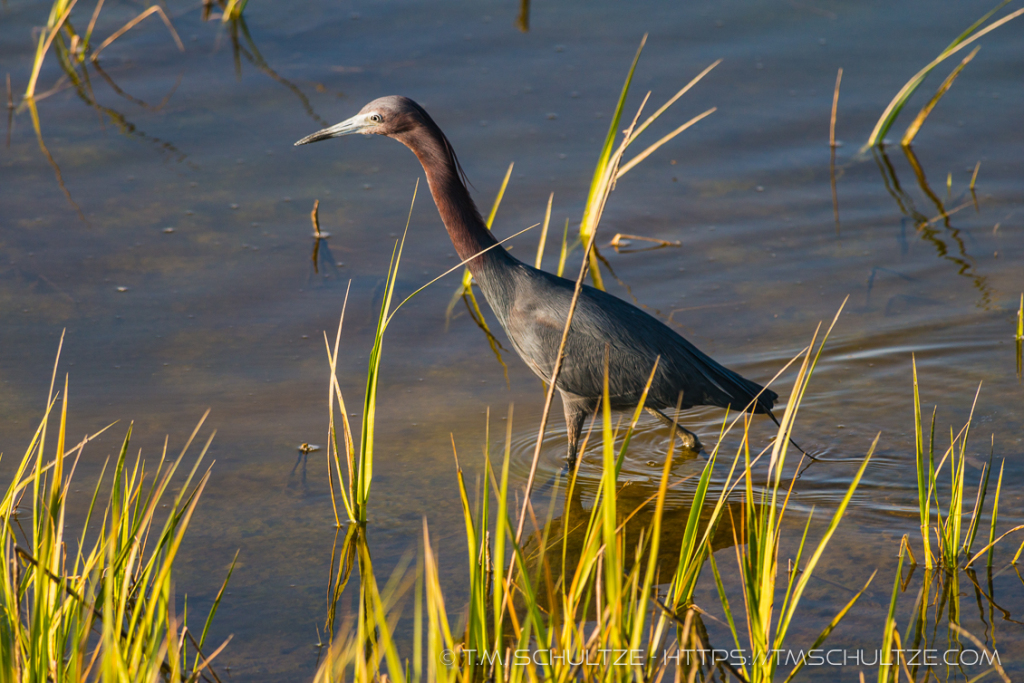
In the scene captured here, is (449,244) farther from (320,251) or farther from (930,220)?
(930,220)

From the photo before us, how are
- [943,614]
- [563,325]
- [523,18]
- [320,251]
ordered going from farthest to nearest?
[523,18], [320,251], [563,325], [943,614]

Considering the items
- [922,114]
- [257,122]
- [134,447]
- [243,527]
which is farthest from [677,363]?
[257,122]

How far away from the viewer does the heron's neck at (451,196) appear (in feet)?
13.4

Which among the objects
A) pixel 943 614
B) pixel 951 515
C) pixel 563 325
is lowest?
pixel 943 614

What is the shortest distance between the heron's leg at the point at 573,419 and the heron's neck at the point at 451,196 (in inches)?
27.4

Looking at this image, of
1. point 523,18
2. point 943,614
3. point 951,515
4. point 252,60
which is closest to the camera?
point 951,515

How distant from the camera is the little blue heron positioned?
411cm

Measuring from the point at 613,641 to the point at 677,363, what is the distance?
2.14 meters

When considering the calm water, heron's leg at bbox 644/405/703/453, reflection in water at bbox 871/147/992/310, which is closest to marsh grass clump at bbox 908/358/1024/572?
the calm water

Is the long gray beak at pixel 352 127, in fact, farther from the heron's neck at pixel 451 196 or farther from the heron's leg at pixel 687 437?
the heron's leg at pixel 687 437

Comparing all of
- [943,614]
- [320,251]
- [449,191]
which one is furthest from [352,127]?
[943,614]

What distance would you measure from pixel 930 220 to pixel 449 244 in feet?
10.2

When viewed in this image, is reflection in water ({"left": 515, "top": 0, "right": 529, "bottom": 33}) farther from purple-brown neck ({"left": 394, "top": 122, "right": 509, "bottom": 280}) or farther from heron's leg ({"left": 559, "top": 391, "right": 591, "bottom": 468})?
heron's leg ({"left": 559, "top": 391, "right": 591, "bottom": 468})

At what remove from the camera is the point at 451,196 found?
411 centimetres
